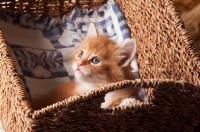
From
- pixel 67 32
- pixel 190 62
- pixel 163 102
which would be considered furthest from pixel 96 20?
pixel 163 102

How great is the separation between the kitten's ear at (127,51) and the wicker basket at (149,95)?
126 millimetres

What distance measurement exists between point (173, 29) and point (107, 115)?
40 cm

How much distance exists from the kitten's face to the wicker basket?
138 mm

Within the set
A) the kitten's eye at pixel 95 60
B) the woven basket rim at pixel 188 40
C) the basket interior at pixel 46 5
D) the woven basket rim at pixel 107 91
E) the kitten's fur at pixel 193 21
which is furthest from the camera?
the basket interior at pixel 46 5

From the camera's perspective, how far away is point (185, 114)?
967mm

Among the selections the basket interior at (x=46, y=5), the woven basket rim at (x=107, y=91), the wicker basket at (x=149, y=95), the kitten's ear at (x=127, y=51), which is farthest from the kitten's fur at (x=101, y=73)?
the basket interior at (x=46, y=5)

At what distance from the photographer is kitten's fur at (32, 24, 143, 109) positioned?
43.3 inches

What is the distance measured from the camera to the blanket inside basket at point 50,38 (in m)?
1.23

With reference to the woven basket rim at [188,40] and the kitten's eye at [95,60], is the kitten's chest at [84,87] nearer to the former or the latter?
the kitten's eye at [95,60]

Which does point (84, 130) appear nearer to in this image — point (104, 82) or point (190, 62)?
point (104, 82)

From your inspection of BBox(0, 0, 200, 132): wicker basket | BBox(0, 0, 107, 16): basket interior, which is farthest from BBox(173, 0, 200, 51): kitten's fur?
BBox(0, 0, 107, 16): basket interior

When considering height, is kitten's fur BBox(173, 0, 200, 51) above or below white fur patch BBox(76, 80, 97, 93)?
above

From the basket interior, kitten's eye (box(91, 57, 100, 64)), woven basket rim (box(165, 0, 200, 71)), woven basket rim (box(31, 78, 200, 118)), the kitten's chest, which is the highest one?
the basket interior

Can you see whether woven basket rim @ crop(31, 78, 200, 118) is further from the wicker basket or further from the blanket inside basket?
the blanket inside basket
